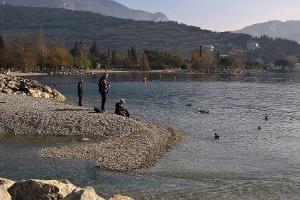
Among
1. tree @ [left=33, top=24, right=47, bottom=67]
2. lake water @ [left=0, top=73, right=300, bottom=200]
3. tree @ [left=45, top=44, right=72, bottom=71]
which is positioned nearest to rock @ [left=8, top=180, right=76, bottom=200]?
lake water @ [left=0, top=73, right=300, bottom=200]

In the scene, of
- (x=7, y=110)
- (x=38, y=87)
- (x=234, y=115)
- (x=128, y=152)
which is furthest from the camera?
(x=38, y=87)

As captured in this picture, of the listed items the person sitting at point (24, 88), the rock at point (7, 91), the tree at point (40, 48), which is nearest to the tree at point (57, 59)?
the tree at point (40, 48)

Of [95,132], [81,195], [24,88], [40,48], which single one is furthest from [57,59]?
[81,195]

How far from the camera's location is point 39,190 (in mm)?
14617

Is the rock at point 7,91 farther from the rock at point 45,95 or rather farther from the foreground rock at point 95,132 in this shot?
the foreground rock at point 95,132

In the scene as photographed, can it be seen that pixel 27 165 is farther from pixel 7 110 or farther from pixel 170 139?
pixel 7 110

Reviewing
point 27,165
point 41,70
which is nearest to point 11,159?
point 27,165

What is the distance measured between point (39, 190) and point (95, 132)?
1871 cm

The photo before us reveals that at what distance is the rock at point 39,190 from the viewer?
14.6 metres

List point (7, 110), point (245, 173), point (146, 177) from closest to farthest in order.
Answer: point (146, 177) < point (245, 173) < point (7, 110)

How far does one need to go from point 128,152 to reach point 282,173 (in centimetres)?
845

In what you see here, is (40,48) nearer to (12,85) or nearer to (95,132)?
(12,85)

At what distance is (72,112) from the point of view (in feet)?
123

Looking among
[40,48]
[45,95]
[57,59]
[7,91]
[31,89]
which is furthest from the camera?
[57,59]
